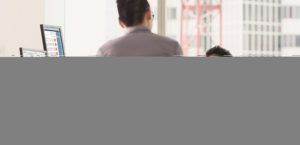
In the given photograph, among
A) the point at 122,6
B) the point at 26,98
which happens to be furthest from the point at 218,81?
the point at 122,6

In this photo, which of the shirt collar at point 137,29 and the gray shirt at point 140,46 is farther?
the shirt collar at point 137,29

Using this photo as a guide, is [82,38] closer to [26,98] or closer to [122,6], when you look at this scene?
[122,6]

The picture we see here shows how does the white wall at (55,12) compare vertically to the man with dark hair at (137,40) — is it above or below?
above

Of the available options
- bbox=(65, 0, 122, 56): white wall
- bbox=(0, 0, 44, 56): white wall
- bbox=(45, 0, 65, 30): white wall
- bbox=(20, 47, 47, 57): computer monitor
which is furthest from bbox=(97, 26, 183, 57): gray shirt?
bbox=(65, 0, 122, 56): white wall

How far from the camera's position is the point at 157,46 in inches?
74.9

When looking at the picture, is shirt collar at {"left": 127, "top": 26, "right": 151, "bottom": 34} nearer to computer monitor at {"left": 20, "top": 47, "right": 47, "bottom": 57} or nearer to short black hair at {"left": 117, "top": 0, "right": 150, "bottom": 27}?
short black hair at {"left": 117, "top": 0, "right": 150, "bottom": 27}

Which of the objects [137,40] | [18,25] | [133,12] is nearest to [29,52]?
[133,12]

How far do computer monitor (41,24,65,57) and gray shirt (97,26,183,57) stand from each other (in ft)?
3.85

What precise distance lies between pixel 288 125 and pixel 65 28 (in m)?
4.62

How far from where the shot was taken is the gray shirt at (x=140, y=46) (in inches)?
72.1

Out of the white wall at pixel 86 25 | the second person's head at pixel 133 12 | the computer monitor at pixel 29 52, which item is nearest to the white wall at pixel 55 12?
the white wall at pixel 86 25

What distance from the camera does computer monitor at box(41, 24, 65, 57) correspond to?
3031 mm

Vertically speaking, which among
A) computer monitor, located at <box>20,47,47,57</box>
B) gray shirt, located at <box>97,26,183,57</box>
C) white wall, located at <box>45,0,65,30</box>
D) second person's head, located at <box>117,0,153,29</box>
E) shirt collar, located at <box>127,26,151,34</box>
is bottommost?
computer monitor, located at <box>20,47,47,57</box>

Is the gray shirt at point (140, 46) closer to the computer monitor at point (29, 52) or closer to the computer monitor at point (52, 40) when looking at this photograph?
the computer monitor at point (29, 52)
